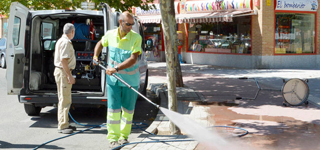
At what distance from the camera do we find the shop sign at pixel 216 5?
19.6 metres

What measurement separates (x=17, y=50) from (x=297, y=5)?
49.0 feet

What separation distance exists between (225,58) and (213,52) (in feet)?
3.51

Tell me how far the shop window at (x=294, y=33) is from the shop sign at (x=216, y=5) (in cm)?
168

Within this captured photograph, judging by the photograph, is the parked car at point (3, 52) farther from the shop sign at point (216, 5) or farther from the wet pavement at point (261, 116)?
the wet pavement at point (261, 116)

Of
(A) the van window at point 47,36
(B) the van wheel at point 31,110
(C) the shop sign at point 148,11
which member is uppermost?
(C) the shop sign at point 148,11

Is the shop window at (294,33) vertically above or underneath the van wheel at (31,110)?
above

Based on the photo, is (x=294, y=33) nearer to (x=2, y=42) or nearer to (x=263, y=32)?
(x=263, y=32)

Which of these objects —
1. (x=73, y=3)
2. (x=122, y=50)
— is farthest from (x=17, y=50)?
(x=73, y=3)

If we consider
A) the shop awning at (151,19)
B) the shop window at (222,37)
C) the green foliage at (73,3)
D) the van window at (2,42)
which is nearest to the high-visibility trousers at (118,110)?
the green foliage at (73,3)

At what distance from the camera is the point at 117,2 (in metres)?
12.8

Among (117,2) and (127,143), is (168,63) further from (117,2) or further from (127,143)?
(117,2)

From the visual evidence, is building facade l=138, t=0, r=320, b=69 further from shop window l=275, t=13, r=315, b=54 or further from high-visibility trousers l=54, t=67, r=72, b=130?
high-visibility trousers l=54, t=67, r=72, b=130

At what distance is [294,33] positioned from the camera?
19641mm

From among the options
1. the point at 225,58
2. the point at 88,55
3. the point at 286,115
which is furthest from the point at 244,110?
the point at 225,58
